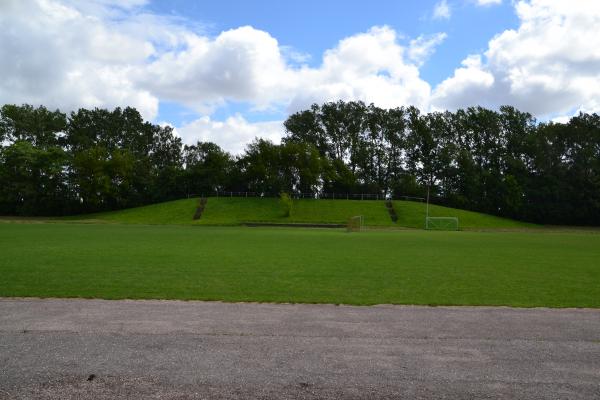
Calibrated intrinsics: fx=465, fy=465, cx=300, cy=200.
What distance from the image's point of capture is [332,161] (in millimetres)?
85062

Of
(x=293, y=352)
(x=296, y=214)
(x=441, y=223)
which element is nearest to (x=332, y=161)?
(x=296, y=214)

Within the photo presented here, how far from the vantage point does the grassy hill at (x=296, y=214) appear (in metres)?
65.3

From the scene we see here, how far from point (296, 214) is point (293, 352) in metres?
64.9

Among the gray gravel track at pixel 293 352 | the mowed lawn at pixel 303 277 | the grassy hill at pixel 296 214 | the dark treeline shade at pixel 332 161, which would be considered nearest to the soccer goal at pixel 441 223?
the grassy hill at pixel 296 214

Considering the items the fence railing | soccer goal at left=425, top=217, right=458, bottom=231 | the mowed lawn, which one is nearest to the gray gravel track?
the mowed lawn

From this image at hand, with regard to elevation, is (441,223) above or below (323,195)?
below

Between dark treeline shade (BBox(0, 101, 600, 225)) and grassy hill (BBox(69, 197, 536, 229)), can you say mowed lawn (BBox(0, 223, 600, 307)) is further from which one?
dark treeline shade (BBox(0, 101, 600, 225))

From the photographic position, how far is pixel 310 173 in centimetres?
7831

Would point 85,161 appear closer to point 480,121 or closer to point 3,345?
point 480,121

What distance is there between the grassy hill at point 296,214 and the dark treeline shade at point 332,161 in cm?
614

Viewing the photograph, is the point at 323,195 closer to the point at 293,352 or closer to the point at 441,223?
the point at 441,223

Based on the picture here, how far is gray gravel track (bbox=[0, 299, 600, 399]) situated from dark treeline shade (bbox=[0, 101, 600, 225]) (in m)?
70.5

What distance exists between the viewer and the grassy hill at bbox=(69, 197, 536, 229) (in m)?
65.3

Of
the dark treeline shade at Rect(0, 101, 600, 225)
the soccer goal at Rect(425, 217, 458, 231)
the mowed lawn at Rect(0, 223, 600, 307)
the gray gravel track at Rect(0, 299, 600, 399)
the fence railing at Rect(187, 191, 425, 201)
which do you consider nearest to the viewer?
the gray gravel track at Rect(0, 299, 600, 399)
